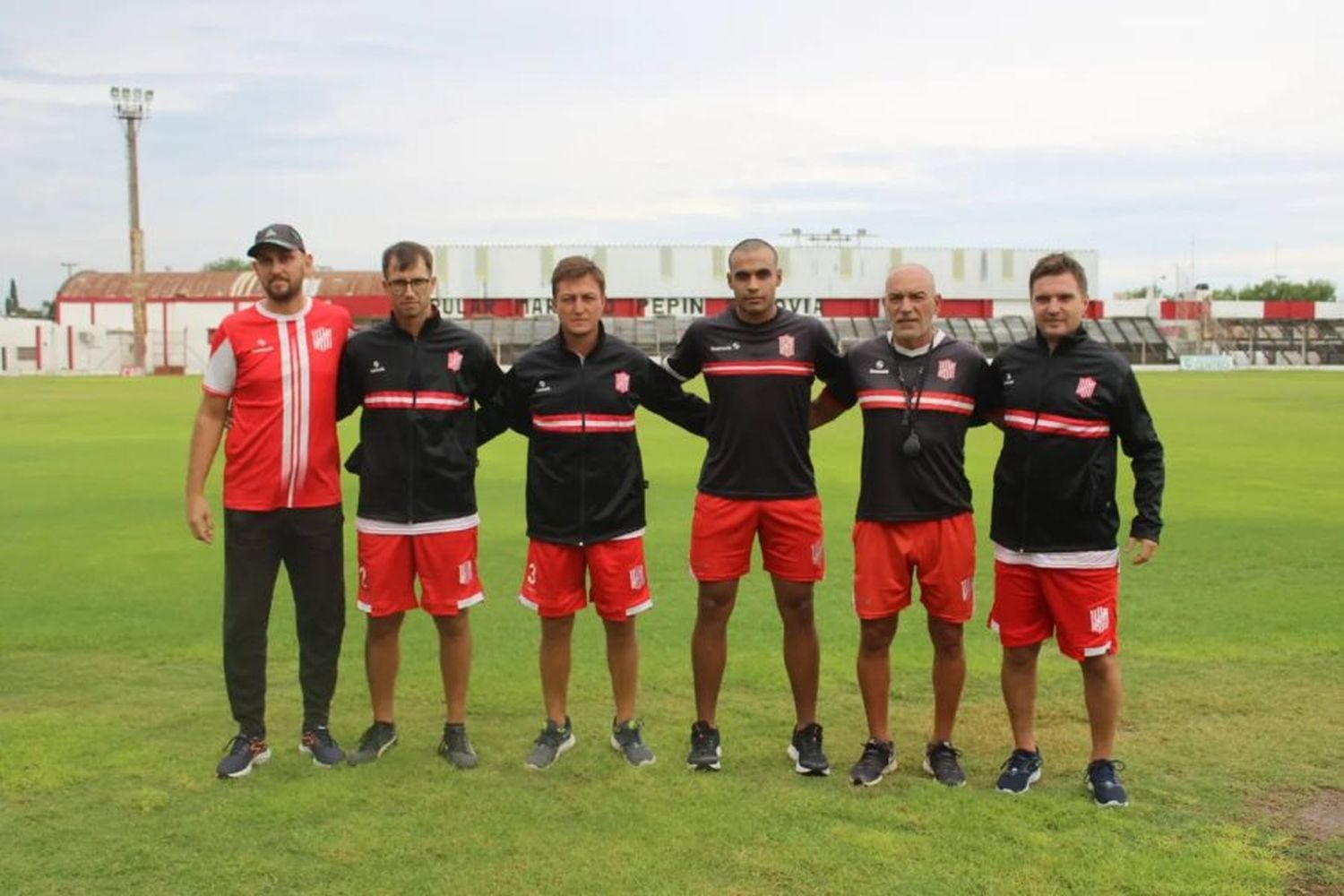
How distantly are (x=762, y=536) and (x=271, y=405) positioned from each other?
219 cm

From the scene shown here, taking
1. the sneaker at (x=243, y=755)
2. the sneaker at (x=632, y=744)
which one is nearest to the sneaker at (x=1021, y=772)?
the sneaker at (x=632, y=744)

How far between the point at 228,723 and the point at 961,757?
338 centimetres

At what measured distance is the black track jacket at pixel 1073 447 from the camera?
4871 mm

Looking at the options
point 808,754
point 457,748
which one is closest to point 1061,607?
point 808,754

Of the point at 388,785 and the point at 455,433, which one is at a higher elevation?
the point at 455,433

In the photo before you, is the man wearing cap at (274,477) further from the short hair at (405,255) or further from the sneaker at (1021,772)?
the sneaker at (1021,772)

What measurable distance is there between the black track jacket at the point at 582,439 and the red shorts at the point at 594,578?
0.06 m

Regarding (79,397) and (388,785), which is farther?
(79,397)

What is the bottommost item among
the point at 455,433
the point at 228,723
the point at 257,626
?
the point at 228,723

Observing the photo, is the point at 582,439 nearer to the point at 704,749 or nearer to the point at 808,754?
the point at 704,749

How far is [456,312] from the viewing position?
69562 mm

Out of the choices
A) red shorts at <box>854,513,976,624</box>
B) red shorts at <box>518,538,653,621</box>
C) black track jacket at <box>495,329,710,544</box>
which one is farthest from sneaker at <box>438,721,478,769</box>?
red shorts at <box>854,513,976,624</box>

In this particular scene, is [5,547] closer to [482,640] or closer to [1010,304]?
[482,640]

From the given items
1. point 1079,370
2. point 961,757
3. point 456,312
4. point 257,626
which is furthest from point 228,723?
point 456,312
